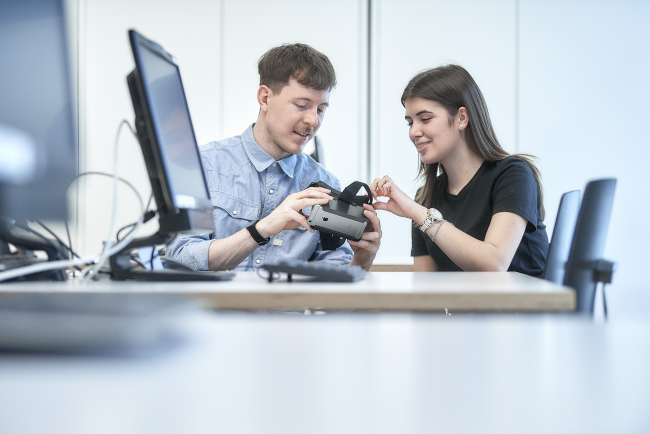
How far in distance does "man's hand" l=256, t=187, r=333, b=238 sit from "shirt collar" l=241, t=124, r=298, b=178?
1.44 ft

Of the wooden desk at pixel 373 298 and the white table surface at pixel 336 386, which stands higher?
the white table surface at pixel 336 386

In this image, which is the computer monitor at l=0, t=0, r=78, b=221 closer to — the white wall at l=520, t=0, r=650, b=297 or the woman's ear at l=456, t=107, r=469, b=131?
the woman's ear at l=456, t=107, r=469, b=131

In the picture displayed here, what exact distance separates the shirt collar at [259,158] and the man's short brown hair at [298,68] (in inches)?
7.1

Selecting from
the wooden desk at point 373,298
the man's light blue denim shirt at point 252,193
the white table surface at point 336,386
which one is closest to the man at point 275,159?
the man's light blue denim shirt at point 252,193

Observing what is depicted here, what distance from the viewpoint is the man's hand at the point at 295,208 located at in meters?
1.17

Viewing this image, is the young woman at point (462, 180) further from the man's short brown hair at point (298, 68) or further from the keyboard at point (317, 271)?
the keyboard at point (317, 271)

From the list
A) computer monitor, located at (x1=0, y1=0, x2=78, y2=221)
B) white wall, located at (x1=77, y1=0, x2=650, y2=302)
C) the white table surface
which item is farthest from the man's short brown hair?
white wall, located at (x1=77, y1=0, x2=650, y2=302)

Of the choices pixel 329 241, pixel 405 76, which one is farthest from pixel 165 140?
pixel 405 76

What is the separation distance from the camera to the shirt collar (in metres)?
1.60

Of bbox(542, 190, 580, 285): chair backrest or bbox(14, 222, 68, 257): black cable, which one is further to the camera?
bbox(542, 190, 580, 285): chair backrest

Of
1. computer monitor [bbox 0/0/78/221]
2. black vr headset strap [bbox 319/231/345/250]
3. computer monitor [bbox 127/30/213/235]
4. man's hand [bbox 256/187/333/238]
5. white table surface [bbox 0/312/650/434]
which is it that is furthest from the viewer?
black vr headset strap [bbox 319/231/345/250]

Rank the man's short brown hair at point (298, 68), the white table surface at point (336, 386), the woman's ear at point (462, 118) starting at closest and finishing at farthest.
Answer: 1. the white table surface at point (336, 386)
2. the man's short brown hair at point (298, 68)
3. the woman's ear at point (462, 118)

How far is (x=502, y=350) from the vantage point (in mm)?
329

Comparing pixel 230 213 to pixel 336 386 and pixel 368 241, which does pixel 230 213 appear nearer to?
pixel 368 241
